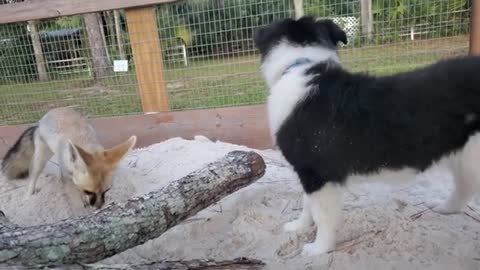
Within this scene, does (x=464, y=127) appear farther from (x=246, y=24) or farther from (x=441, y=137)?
(x=246, y=24)

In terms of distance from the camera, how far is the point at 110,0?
443 centimetres

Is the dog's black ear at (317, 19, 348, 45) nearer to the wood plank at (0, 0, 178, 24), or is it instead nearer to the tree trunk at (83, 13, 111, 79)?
the wood plank at (0, 0, 178, 24)

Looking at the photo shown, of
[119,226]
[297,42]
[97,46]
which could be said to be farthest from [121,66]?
[119,226]

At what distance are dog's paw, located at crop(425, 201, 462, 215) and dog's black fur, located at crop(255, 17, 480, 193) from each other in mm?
726

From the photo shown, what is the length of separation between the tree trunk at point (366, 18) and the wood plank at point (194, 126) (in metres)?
1.37

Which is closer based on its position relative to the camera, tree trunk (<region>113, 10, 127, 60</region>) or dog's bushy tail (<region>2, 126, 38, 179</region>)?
dog's bushy tail (<region>2, 126, 38, 179</region>)

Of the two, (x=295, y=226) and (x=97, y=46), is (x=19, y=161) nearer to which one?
(x=97, y=46)

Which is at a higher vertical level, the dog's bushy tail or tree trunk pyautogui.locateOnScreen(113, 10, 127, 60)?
tree trunk pyautogui.locateOnScreen(113, 10, 127, 60)

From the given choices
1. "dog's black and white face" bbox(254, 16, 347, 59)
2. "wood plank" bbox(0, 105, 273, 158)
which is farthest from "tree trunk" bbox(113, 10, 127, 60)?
"dog's black and white face" bbox(254, 16, 347, 59)

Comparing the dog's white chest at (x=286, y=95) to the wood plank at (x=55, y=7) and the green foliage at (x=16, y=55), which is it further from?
the green foliage at (x=16, y=55)

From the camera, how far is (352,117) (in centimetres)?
243

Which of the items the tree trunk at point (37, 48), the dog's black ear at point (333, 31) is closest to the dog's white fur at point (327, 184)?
the dog's black ear at point (333, 31)

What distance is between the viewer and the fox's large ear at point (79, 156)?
3.11m

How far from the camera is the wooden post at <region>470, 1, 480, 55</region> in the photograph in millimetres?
3967
